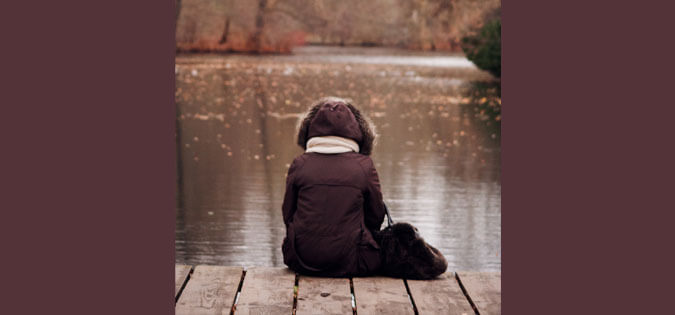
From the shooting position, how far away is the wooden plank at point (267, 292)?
12.2ft

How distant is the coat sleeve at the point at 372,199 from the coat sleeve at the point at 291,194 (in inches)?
13.0

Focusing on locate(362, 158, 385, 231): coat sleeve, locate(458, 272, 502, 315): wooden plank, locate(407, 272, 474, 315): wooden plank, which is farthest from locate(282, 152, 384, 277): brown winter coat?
A: locate(458, 272, 502, 315): wooden plank

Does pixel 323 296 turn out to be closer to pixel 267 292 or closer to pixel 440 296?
pixel 267 292

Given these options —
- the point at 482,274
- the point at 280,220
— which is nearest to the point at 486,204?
the point at 280,220

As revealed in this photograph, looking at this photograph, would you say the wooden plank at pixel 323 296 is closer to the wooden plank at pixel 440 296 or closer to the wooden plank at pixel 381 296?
the wooden plank at pixel 381 296

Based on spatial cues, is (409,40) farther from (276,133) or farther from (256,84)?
(276,133)

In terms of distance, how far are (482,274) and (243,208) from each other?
3103 millimetres

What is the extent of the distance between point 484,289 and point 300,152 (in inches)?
248

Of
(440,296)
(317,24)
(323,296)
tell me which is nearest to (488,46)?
(317,24)

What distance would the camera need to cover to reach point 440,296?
12.8 ft

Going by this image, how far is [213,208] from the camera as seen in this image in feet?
22.9

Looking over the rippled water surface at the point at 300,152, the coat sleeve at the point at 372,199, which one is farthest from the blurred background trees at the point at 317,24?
the coat sleeve at the point at 372,199

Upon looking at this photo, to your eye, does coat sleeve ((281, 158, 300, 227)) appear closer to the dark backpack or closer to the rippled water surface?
the dark backpack

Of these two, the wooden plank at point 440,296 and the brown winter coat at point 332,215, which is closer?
the wooden plank at point 440,296
